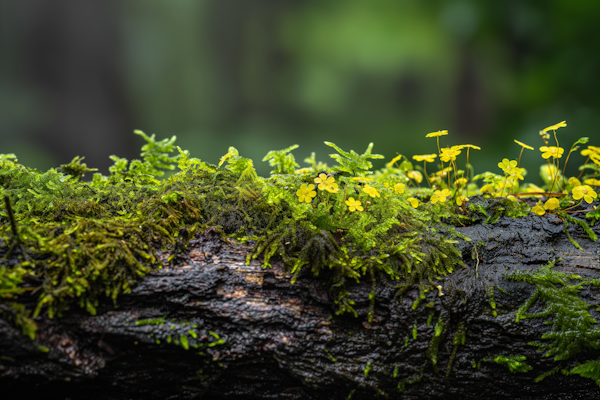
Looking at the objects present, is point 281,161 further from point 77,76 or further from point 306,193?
point 77,76

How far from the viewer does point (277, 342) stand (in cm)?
120

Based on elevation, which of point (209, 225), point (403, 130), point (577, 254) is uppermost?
point (403, 130)

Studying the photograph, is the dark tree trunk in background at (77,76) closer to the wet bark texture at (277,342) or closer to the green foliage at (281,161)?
the green foliage at (281,161)

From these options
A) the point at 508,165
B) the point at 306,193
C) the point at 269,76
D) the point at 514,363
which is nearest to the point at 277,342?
the point at 306,193

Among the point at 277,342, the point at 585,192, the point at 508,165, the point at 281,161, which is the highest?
the point at 281,161

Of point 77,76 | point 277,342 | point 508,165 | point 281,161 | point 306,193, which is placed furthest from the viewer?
point 77,76

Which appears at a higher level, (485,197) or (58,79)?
(58,79)

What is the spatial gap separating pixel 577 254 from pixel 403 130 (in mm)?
3770

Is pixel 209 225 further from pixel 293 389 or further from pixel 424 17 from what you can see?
pixel 424 17

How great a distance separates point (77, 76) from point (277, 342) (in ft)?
21.9

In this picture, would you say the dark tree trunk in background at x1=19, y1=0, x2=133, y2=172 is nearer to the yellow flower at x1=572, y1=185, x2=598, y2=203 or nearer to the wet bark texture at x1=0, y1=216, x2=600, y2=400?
the wet bark texture at x1=0, y1=216, x2=600, y2=400

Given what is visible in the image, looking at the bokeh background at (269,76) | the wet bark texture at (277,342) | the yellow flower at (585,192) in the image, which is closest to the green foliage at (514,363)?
the wet bark texture at (277,342)

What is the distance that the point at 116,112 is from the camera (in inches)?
220

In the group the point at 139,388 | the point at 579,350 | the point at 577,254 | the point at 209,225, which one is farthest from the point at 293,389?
the point at 577,254
